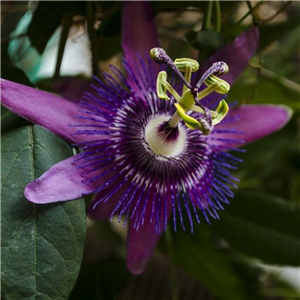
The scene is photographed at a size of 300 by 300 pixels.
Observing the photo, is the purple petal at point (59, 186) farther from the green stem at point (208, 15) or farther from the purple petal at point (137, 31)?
the green stem at point (208, 15)

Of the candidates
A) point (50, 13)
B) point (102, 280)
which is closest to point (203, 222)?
point (102, 280)

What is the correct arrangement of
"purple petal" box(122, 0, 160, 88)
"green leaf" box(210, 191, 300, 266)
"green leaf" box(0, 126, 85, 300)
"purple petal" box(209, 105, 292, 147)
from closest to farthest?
"green leaf" box(0, 126, 85, 300) < "purple petal" box(122, 0, 160, 88) < "purple petal" box(209, 105, 292, 147) < "green leaf" box(210, 191, 300, 266)

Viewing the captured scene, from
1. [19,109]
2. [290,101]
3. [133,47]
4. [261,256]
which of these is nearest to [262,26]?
[290,101]

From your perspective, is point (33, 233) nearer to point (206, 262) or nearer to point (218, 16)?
point (218, 16)

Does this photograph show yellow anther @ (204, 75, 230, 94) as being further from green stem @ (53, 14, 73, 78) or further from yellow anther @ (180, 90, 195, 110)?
green stem @ (53, 14, 73, 78)

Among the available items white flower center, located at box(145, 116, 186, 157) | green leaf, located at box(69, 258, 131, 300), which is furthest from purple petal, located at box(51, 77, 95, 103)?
green leaf, located at box(69, 258, 131, 300)

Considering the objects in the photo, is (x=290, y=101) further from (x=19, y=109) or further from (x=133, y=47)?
(x=19, y=109)
